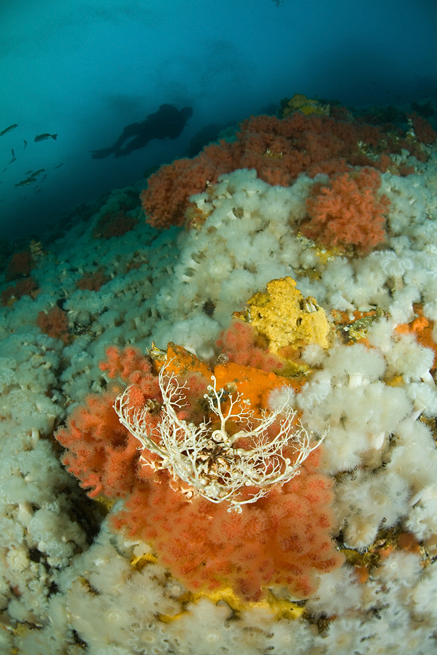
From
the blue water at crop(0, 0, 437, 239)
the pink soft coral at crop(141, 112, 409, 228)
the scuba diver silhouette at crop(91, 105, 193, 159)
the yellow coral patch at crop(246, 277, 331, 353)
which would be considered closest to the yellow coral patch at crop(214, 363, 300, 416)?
the yellow coral patch at crop(246, 277, 331, 353)

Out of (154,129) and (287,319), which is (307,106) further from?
(154,129)

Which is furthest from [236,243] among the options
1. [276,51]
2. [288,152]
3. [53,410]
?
[276,51]

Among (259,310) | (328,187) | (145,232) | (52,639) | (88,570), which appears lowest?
(52,639)

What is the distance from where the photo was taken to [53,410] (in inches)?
179

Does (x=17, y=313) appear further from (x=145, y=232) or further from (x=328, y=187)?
(x=328, y=187)

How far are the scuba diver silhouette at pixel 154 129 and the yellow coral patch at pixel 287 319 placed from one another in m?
25.6

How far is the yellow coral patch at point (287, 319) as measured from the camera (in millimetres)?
3539

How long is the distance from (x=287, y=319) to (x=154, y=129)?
26.4 m

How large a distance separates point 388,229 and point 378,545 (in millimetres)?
4024

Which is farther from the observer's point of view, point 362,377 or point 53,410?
point 53,410

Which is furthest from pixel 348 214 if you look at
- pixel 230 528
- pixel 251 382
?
pixel 230 528

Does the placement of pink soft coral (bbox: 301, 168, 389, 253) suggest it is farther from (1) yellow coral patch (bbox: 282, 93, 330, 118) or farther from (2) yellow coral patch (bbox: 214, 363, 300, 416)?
(1) yellow coral patch (bbox: 282, 93, 330, 118)

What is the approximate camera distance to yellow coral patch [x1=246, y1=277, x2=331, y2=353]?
354cm

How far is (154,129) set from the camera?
82.4 ft
